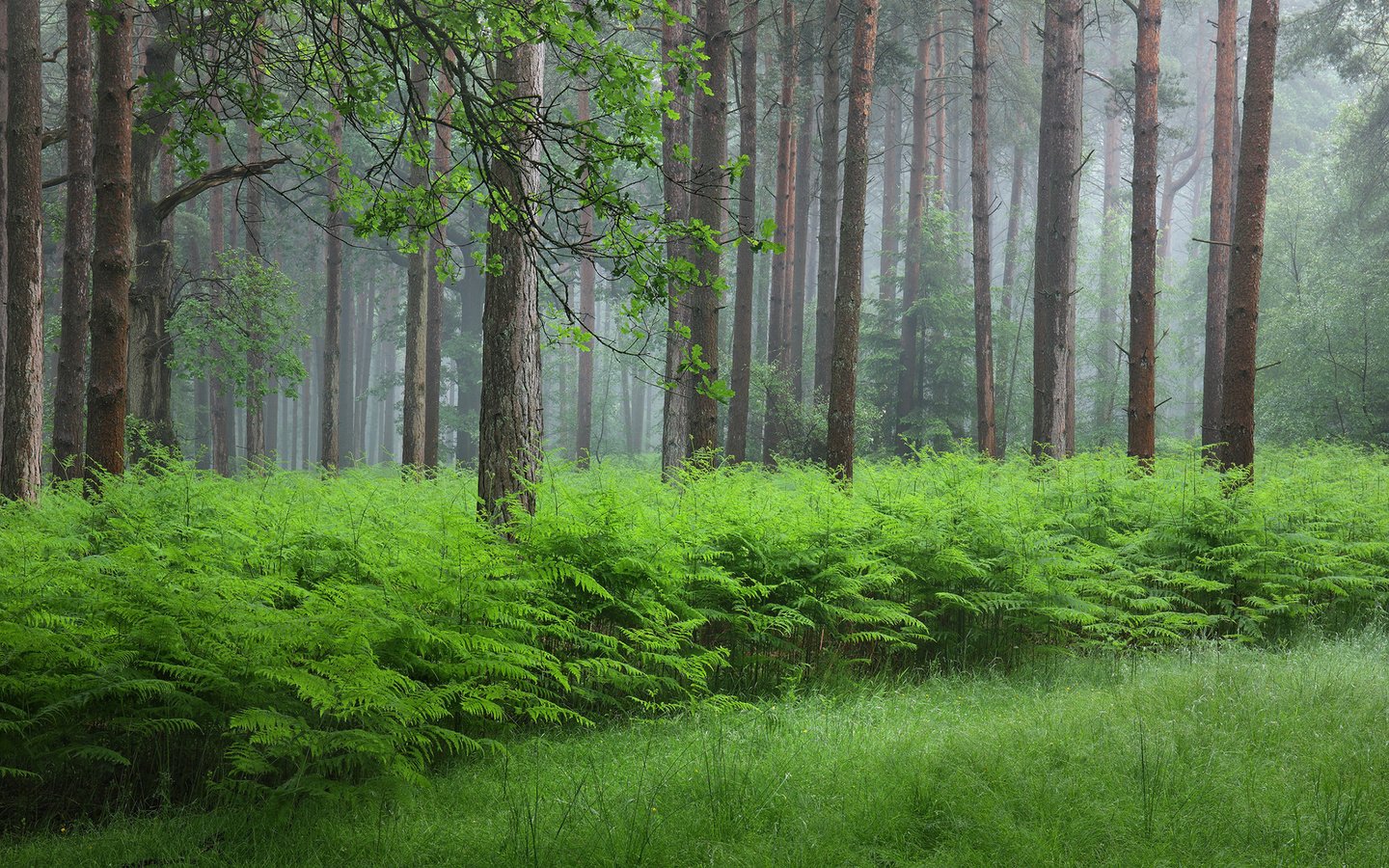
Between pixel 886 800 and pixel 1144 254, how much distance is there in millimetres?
12550

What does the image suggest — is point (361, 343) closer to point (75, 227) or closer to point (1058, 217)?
point (75, 227)

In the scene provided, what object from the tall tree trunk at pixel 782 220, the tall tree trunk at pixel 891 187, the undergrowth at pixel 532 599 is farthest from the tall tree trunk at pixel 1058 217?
the tall tree trunk at pixel 891 187

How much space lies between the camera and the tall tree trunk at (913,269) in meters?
26.0

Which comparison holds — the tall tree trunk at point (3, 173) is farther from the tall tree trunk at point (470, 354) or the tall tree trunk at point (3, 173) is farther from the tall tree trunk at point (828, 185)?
the tall tree trunk at point (470, 354)

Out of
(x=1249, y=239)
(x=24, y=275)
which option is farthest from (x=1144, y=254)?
(x=24, y=275)

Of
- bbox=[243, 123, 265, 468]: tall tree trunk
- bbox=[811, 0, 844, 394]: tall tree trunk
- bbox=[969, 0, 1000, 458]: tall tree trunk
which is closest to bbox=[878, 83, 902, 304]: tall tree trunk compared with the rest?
bbox=[811, 0, 844, 394]: tall tree trunk

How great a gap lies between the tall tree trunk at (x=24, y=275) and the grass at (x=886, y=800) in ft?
27.6

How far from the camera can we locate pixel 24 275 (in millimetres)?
11125

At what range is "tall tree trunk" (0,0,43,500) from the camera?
36.0ft

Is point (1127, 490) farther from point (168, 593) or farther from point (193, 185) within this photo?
point (193, 185)

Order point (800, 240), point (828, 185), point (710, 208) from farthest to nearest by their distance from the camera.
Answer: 1. point (800, 240)
2. point (828, 185)
3. point (710, 208)

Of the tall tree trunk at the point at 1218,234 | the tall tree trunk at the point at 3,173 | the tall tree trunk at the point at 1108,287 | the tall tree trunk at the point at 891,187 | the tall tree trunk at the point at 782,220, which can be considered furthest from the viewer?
the tall tree trunk at the point at 891,187

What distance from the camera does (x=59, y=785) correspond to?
4875 mm

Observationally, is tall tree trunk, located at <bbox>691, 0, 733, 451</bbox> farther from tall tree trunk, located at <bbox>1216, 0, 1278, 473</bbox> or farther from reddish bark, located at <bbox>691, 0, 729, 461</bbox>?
tall tree trunk, located at <bbox>1216, 0, 1278, 473</bbox>
